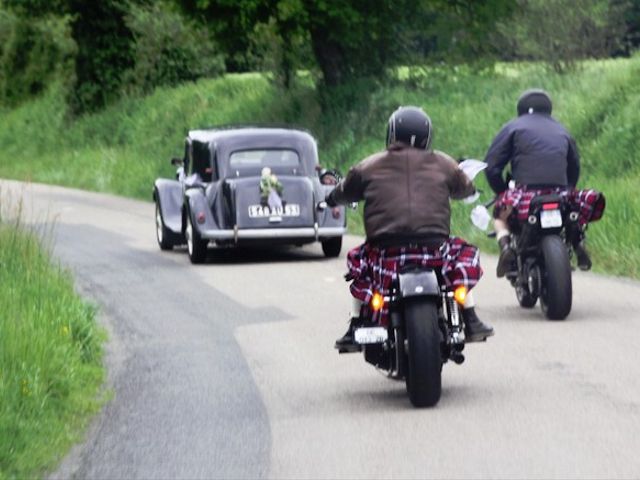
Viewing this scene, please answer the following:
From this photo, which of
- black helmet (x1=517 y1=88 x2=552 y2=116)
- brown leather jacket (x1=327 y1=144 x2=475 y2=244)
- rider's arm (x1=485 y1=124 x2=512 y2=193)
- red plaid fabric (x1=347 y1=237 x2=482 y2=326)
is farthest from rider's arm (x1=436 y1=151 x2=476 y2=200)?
black helmet (x1=517 y1=88 x2=552 y2=116)

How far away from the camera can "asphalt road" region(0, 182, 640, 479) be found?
8.20 m

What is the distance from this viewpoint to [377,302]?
32.4 ft

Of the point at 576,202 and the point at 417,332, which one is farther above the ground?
the point at 417,332

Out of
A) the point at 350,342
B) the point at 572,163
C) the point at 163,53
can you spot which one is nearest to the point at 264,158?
the point at 572,163

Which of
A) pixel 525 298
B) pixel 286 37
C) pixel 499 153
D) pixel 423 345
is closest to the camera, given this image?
pixel 423 345

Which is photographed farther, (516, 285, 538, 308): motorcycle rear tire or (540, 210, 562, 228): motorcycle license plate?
(516, 285, 538, 308): motorcycle rear tire

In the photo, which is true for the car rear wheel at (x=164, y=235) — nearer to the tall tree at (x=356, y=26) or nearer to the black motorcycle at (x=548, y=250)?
the black motorcycle at (x=548, y=250)

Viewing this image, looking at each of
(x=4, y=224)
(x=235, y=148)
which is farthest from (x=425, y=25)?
(x=4, y=224)

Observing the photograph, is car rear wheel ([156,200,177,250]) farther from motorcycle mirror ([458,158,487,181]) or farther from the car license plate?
motorcycle mirror ([458,158,487,181])

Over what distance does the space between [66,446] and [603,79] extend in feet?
64.1

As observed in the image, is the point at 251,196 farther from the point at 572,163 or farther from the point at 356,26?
the point at 356,26

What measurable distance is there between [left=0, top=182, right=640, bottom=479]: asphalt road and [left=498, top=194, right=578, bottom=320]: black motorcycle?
20 cm

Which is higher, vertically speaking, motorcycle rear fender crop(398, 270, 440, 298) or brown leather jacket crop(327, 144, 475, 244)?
brown leather jacket crop(327, 144, 475, 244)

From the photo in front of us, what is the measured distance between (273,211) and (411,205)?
9720 millimetres
